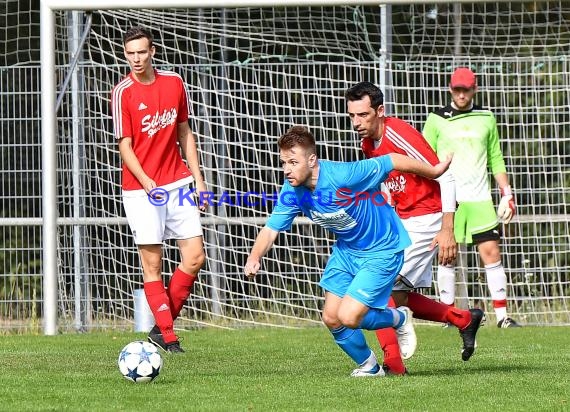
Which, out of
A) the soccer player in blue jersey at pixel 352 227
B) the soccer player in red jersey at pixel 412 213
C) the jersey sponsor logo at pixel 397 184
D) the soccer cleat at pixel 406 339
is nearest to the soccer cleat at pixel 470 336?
the soccer player in red jersey at pixel 412 213

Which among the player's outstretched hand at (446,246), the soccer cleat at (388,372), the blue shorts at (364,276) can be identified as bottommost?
the soccer cleat at (388,372)

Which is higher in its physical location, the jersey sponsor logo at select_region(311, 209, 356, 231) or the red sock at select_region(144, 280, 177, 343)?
the jersey sponsor logo at select_region(311, 209, 356, 231)

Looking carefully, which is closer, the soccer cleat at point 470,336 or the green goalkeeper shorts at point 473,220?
the soccer cleat at point 470,336

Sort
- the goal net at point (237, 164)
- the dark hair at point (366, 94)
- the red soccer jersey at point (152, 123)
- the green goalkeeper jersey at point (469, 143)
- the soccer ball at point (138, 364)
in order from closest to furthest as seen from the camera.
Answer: the soccer ball at point (138, 364)
the dark hair at point (366, 94)
the red soccer jersey at point (152, 123)
the green goalkeeper jersey at point (469, 143)
the goal net at point (237, 164)

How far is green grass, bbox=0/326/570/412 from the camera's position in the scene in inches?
238

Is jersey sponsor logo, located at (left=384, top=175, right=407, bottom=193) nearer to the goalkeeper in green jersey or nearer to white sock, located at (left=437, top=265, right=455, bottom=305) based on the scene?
the goalkeeper in green jersey

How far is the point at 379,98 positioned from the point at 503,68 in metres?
6.02

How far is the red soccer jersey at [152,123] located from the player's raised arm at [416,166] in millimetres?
2354

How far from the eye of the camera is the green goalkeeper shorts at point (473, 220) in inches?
429

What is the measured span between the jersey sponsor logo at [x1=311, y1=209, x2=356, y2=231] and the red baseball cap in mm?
3452

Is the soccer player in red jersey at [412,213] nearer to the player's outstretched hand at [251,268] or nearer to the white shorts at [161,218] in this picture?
the player's outstretched hand at [251,268]

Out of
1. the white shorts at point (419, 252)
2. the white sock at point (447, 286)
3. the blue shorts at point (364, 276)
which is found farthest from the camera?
the white sock at point (447, 286)

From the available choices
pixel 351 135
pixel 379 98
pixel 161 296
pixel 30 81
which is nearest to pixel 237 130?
pixel 351 135

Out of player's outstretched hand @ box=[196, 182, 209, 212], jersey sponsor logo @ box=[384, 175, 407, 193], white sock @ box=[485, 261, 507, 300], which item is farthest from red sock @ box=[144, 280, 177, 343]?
white sock @ box=[485, 261, 507, 300]
